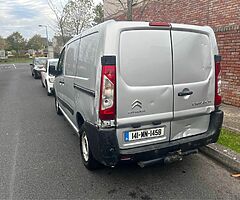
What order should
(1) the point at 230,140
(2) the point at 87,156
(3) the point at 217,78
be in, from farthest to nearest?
(1) the point at 230,140 < (2) the point at 87,156 < (3) the point at 217,78

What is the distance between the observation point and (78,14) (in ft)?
55.1

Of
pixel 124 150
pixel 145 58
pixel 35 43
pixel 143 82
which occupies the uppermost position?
pixel 35 43

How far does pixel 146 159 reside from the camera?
8.67ft

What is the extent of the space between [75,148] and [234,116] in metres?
3.89

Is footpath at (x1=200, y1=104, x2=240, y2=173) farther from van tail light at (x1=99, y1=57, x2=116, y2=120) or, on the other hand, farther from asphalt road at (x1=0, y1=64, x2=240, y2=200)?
van tail light at (x1=99, y1=57, x2=116, y2=120)

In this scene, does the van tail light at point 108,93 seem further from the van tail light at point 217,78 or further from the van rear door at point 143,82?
the van tail light at point 217,78

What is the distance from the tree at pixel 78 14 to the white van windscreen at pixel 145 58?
1553 cm

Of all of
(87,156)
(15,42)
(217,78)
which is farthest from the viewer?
(15,42)

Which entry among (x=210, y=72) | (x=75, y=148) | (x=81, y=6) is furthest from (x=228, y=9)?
(x=81, y=6)

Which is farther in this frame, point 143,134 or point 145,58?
point 143,134

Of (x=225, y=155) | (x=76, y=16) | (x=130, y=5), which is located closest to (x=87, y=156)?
(x=225, y=155)

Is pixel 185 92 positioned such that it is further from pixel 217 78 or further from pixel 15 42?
pixel 15 42

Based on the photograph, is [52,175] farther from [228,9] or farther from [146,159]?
[228,9]

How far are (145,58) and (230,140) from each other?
2.48 meters
